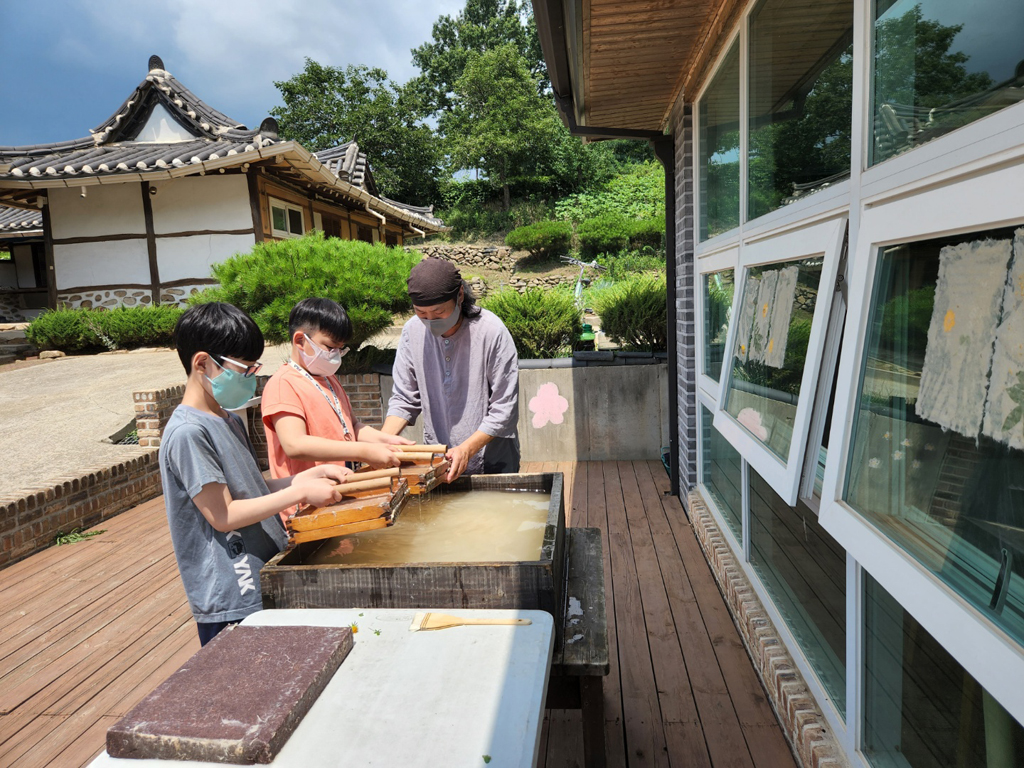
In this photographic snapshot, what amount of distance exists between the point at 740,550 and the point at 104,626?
120 inches

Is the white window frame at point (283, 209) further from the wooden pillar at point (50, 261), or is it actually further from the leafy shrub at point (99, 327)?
the wooden pillar at point (50, 261)

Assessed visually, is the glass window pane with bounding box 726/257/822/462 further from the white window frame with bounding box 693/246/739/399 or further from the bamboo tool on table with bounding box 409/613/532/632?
the bamboo tool on table with bounding box 409/613/532/632

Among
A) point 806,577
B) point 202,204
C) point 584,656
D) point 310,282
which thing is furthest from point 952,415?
point 202,204

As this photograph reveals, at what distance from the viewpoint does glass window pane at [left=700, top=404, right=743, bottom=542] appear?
3100 millimetres

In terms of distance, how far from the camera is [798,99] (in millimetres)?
2094

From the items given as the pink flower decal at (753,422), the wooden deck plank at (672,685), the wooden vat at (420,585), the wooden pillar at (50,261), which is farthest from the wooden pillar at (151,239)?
the wooden vat at (420,585)

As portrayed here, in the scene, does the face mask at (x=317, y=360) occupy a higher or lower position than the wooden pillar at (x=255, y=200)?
lower

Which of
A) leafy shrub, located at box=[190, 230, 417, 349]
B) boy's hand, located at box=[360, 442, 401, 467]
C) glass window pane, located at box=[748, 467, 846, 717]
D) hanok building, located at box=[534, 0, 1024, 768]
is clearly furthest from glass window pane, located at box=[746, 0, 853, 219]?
leafy shrub, located at box=[190, 230, 417, 349]

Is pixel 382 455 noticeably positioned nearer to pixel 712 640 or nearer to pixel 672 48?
pixel 712 640

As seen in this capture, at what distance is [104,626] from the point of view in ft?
10.2

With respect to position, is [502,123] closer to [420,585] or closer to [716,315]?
[716,315]

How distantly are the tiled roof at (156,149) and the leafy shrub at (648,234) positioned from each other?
8.96 meters

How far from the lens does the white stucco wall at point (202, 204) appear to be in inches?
419

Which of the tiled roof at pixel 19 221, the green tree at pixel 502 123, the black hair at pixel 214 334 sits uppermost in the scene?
the green tree at pixel 502 123
